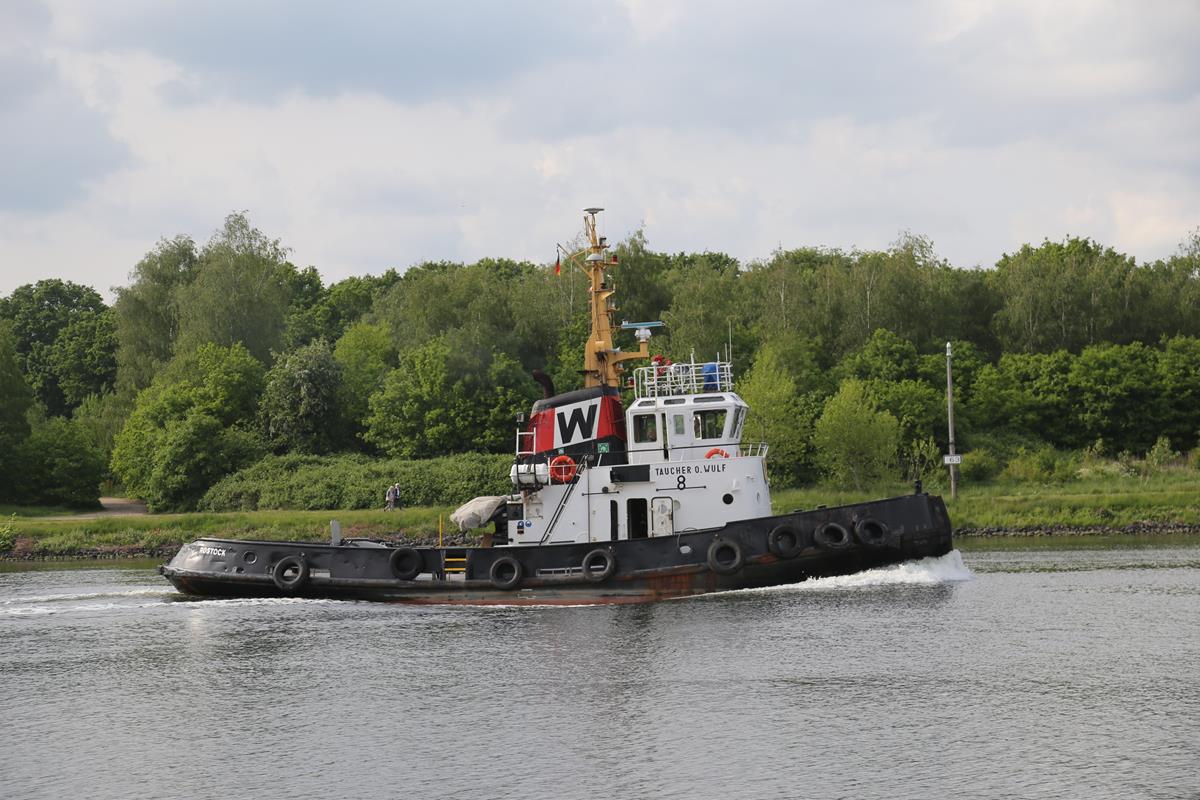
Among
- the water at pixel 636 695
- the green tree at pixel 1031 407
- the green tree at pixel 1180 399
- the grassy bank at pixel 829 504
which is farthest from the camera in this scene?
the green tree at pixel 1031 407

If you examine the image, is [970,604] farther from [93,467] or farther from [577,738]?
[93,467]

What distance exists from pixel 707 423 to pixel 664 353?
29259mm

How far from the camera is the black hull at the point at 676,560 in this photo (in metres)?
23.8

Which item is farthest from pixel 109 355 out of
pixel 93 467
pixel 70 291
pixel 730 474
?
pixel 730 474

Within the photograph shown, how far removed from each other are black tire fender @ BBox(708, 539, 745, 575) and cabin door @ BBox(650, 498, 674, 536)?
978 mm

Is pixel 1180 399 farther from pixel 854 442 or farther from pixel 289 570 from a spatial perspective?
pixel 289 570

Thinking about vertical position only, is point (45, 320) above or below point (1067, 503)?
above

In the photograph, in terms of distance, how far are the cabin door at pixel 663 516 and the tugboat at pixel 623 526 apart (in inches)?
1.0

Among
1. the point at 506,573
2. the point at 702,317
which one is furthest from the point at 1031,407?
the point at 506,573

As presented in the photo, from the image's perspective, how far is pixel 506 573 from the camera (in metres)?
24.6

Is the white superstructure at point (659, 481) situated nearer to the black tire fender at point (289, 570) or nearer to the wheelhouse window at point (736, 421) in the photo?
the wheelhouse window at point (736, 421)

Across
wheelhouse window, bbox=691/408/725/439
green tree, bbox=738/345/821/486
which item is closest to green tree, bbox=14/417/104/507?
green tree, bbox=738/345/821/486

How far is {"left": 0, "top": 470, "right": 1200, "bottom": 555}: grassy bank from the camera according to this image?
38.1 metres

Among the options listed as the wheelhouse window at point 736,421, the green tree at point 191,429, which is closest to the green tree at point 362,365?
the green tree at point 191,429
